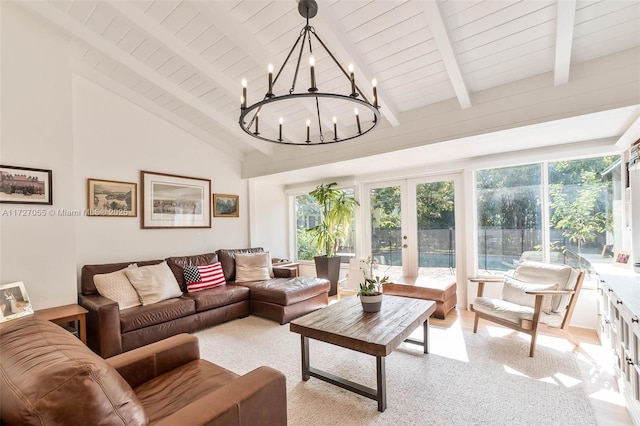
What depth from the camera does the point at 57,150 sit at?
295cm

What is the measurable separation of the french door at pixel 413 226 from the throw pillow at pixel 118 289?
142 inches

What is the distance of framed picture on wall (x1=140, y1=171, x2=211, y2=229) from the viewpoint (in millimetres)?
4223

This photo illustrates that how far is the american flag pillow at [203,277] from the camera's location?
4.04 m

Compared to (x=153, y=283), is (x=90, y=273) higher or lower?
higher

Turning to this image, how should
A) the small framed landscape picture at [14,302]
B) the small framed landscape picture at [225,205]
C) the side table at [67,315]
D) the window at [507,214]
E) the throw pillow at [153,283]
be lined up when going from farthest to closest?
1. the small framed landscape picture at [225,205]
2. the window at [507,214]
3. the throw pillow at [153,283]
4. the side table at [67,315]
5. the small framed landscape picture at [14,302]

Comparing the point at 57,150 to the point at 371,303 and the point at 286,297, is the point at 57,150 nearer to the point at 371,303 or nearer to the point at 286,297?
the point at 286,297

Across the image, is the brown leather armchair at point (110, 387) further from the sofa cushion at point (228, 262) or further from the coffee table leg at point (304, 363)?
the sofa cushion at point (228, 262)

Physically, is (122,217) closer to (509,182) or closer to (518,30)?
(518,30)

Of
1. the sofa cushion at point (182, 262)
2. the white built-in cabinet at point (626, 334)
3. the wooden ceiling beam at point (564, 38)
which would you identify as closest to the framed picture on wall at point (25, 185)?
the sofa cushion at point (182, 262)

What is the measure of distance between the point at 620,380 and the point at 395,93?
3052 mm

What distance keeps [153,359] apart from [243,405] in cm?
81

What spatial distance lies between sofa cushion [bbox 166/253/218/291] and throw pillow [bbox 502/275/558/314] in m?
3.88

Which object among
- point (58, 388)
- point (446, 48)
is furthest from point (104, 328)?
point (446, 48)

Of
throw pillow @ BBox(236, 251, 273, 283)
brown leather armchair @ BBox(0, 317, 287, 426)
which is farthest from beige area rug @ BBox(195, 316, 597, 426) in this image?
throw pillow @ BBox(236, 251, 273, 283)
